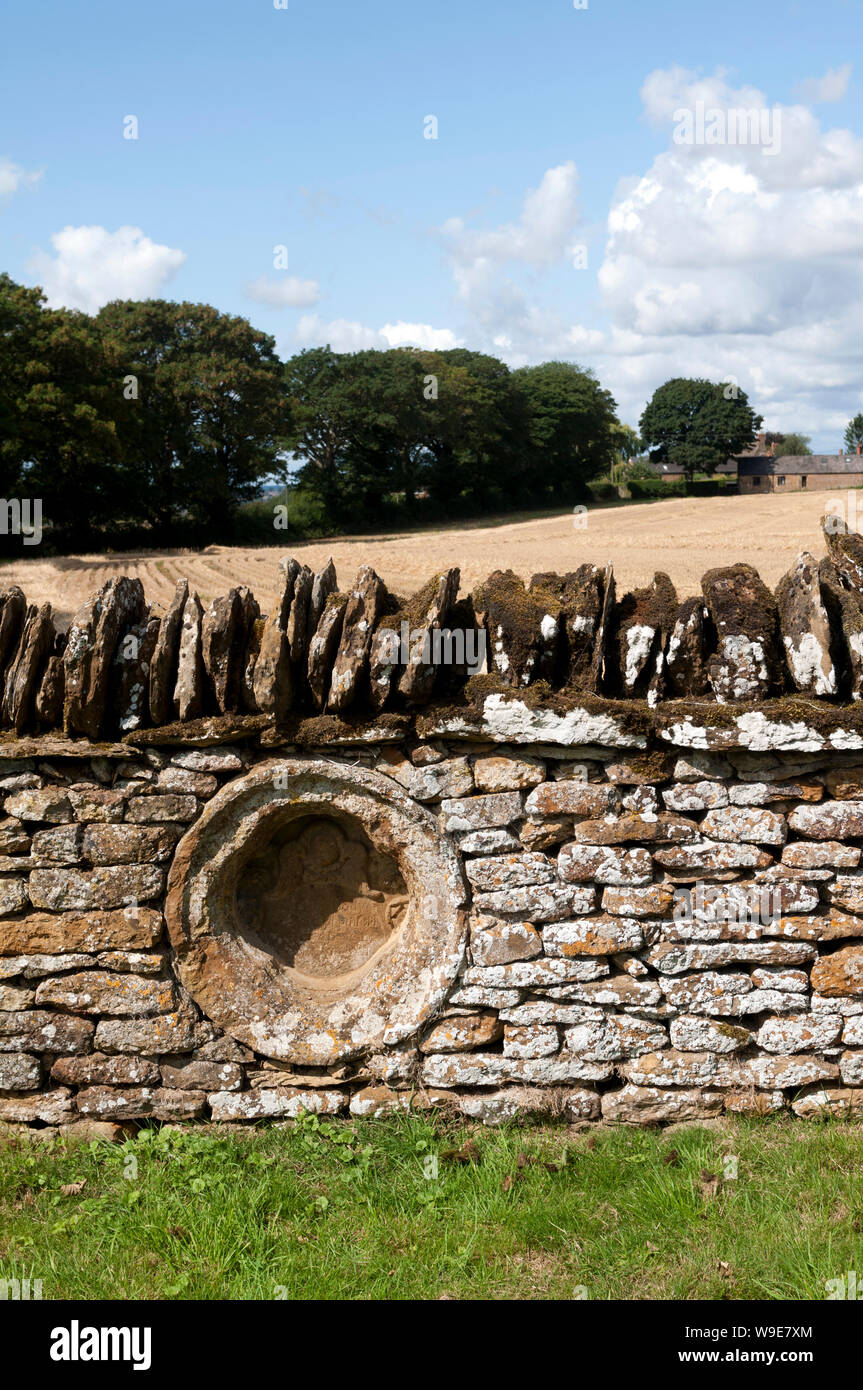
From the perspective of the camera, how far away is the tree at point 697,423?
86.4 meters

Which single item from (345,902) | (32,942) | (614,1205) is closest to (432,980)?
(345,902)

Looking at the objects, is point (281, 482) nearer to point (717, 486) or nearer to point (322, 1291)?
point (717, 486)

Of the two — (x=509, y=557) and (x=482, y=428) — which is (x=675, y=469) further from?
(x=509, y=557)

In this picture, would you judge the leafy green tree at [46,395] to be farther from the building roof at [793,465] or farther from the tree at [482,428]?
the building roof at [793,465]

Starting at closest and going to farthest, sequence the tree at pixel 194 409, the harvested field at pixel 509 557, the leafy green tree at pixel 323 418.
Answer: the harvested field at pixel 509 557 < the tree at pixel 194 409 < the leafy green tree at pixel 323 418

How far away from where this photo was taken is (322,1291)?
11.3ft

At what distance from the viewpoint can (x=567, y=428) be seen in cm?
7488

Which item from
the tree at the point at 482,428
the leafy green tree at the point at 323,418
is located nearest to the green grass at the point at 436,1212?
the leafy green tree at the point at 323,418

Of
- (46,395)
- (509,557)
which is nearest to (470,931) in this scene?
(509,557)

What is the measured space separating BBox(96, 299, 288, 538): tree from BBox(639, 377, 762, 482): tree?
161 feet

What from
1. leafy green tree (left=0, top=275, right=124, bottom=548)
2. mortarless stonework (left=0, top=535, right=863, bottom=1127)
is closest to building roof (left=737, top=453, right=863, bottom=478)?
leafy green tree (left=0, top=275, right=124, bottom=548)

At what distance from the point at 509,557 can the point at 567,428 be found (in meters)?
47.9

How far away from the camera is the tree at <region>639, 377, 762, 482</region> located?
284 ft

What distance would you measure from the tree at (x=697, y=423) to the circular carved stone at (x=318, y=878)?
87.5 m
